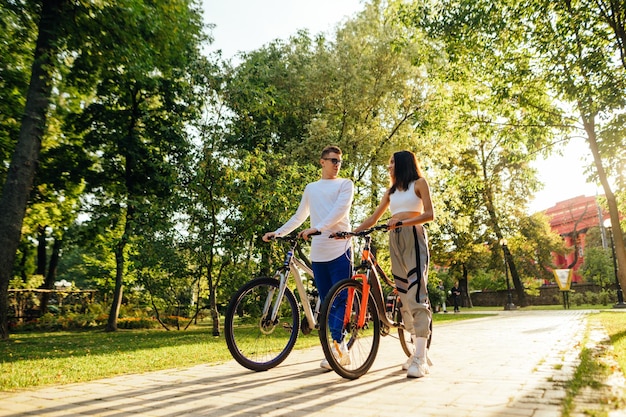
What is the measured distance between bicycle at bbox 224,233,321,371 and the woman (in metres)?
0.91

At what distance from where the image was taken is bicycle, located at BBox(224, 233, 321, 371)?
4.70 metres

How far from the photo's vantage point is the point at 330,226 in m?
4.96

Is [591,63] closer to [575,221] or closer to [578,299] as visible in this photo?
[578,299]

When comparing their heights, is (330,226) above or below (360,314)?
above

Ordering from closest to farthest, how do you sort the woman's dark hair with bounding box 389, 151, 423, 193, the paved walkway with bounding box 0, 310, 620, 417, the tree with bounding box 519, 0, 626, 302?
the paved walkway with bounding box 0, 310, 620, 417 → the woman's dark hair with bounding box 389, 151, 423, 193 → the tree with bounding box 519, 0, 626, 302

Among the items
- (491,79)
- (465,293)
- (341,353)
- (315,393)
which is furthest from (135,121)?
(465,293)

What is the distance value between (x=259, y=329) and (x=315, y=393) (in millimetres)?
1164

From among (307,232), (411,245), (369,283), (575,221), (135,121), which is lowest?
(369,283)

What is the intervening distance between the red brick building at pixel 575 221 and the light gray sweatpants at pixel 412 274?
54967 millimetres

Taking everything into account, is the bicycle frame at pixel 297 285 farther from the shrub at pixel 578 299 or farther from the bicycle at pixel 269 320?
the shrub at pixel 578 299

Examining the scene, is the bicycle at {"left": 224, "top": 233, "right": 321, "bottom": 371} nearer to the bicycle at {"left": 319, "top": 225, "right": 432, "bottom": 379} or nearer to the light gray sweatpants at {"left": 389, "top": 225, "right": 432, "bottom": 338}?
the bicycle at {"left": 319, "top": 225, "right": 432, "bottom": 379}

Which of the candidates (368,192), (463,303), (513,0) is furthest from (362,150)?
(463,303)

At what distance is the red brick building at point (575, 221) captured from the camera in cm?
5538

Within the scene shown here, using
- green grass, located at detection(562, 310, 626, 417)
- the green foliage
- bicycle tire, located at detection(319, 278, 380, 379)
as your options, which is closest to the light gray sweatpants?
bicycle tire, located at detection(319, 278, 380, 379)
